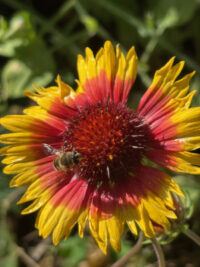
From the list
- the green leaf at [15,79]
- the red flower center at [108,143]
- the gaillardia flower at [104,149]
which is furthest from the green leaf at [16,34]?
the red flower center at [108,143]

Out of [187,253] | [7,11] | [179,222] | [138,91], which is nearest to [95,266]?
[187,253]

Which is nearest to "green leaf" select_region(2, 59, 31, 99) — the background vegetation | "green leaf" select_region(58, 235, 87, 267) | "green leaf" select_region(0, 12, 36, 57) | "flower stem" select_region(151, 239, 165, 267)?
the background vegetation

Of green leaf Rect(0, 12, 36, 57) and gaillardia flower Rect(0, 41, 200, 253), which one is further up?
green leaf Rect(0, 12, 36, 57)

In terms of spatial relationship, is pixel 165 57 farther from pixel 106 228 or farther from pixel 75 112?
pixel 106 228

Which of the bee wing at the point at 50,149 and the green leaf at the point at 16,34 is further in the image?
the green leaf at the point at 16,34

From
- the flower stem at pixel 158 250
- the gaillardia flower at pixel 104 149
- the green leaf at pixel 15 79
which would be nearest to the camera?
the gaillardia flower at pixel 104 149

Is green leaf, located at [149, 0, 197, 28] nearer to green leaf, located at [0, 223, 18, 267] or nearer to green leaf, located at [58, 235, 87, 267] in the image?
green leaf, located at [58, 235, 87, 267]

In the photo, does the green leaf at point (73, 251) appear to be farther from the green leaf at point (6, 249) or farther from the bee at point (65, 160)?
the bee at point (65, 160)
